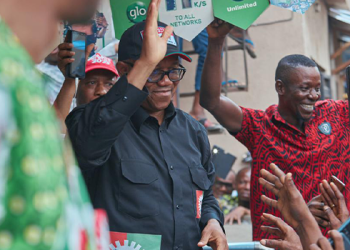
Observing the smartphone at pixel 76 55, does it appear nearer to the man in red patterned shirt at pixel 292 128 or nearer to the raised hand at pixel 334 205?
the man in red patterned shirt at pixel 292 128

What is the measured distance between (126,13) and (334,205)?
146cm

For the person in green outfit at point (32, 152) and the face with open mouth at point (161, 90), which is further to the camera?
the face with open mouth at point (161, 90)

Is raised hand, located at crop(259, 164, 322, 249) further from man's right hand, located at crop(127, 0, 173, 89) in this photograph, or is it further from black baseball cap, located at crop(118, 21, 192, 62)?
black baseball cap, located at crop(118, 21, 192, 62)

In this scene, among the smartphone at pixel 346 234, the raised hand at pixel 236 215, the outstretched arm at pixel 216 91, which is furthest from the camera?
the raised hand at pixel 236 215

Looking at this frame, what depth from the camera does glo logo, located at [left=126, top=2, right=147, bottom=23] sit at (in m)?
2.80

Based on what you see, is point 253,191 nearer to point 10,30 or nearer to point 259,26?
point 10,30

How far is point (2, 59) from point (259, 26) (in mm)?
9040

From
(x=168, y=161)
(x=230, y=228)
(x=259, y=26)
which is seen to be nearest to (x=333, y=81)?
(x=259, y=26)

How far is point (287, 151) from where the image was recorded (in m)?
3.41

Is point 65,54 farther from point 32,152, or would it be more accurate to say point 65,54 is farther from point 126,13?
point 32,152

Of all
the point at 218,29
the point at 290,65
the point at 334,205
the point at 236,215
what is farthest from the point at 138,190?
the point at 236,215

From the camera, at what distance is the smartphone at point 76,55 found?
8.70 feet

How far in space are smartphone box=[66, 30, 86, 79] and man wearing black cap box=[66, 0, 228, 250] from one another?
195mm

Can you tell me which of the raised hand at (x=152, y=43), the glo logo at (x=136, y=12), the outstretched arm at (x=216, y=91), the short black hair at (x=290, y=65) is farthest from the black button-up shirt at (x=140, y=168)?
the short black hair at (x=290, y=65)
